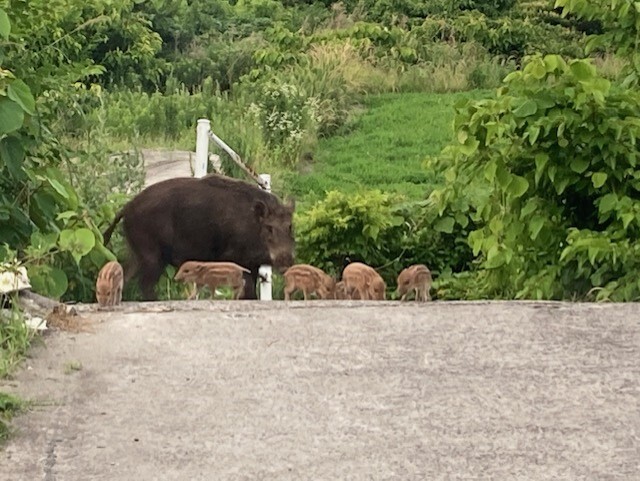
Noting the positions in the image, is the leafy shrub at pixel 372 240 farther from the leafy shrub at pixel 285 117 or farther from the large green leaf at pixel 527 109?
the leafy shrub at pixel 285 117

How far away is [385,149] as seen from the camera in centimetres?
2105

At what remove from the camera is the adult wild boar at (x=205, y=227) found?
995cm

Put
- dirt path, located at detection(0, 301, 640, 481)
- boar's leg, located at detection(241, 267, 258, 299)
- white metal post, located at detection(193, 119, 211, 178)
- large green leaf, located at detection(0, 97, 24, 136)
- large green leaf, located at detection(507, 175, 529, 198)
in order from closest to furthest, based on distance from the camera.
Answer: large green leaf, located at detection(0, 97, 24, 136) < dirt path, located at detection(0, 301, 640, 481) < large green leaf, located at detection(507, 175, 529, 198) < boar's leg, located at detection(241, 267, 258, 299) < white metal post, located at detection(193, 119, 211, 178)

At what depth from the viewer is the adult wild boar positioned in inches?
392

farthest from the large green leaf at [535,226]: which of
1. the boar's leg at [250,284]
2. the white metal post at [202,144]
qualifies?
the white metal post at [202,144]

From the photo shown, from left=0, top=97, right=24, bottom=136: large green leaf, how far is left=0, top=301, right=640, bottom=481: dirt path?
1.20 meters

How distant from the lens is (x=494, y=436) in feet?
17.2

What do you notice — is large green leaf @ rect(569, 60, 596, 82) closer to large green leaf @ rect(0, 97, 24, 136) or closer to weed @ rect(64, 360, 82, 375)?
weed @ rect(64, 360, 82, 375)

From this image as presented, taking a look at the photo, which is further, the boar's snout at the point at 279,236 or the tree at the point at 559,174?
the boar's snout at the point at 279,236

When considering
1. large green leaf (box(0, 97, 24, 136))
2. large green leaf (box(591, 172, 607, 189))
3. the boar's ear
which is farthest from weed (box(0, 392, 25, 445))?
the boar's ear

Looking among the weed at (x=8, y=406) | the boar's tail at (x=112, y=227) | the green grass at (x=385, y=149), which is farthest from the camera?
the green grass at (x=385, y=149)

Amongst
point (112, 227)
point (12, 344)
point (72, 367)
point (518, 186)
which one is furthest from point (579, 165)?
point (12, 344)

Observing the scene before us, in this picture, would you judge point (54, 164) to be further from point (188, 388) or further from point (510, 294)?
point (510, 294)

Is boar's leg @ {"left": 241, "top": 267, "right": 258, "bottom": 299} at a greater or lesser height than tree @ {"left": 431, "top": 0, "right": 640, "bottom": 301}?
lesser
